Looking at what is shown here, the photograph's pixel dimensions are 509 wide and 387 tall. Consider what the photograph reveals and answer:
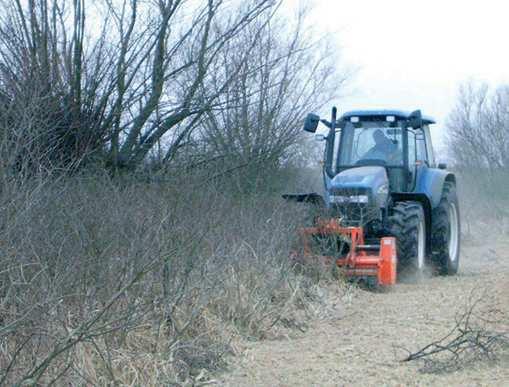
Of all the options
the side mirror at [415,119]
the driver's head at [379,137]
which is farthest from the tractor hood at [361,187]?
the side mirror at [415,119]

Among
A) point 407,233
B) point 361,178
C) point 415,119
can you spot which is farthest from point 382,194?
point 415,119

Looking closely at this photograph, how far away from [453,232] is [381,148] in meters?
2.12

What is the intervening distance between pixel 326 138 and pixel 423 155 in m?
1.44

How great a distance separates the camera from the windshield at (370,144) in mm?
11953

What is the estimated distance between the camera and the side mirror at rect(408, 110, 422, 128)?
11.8 m

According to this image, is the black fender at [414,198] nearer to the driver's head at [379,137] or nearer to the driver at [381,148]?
the driver at [381,148]

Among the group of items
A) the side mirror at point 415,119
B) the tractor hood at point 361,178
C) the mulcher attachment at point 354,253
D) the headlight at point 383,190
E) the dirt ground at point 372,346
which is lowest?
the dirt ground at point 372,346

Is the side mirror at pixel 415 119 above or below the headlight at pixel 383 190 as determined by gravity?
above

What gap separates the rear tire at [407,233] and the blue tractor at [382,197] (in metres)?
0.01

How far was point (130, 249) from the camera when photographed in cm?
616

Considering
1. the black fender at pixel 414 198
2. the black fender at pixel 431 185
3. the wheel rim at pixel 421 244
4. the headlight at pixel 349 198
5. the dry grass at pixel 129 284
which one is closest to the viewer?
the dry grass at pixel 129 284

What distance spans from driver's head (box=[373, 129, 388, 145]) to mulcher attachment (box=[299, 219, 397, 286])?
1.70 meters

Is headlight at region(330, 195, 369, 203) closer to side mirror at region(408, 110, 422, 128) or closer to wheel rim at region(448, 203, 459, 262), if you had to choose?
side mirror at region(408, 110, 422, 128)

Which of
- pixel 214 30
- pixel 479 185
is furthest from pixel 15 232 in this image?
pixel 479 185
